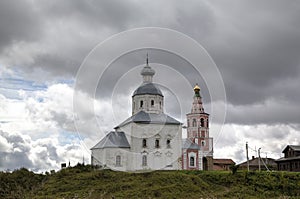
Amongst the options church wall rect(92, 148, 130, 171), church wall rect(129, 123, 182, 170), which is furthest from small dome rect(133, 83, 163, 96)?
church wall rect(92, 148, 130, 171)

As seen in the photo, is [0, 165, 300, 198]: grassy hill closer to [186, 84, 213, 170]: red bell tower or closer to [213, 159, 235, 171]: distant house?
[186, 84, 213, 170]: red bell tower

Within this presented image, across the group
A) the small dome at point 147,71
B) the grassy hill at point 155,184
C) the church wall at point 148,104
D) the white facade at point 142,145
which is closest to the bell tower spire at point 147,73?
the small dome at point 147,71

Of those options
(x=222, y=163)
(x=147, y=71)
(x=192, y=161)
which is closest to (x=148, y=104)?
(x=147, y=71)

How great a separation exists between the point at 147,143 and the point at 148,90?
685 centimetres

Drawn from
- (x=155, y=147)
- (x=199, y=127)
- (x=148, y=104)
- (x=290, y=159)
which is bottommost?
(x=290, y=159)

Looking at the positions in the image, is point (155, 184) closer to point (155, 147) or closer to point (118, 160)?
point (118, 160)

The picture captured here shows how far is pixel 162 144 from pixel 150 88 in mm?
7250

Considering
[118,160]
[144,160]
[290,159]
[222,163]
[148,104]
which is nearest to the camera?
[118,160]

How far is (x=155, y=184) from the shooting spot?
35.2 metres

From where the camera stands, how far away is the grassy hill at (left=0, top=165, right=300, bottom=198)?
109 ft

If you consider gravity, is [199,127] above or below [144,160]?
above

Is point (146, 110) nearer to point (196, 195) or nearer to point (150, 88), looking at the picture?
point (150, 88)

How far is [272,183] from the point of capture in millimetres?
35781

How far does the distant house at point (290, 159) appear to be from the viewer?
46.4m
